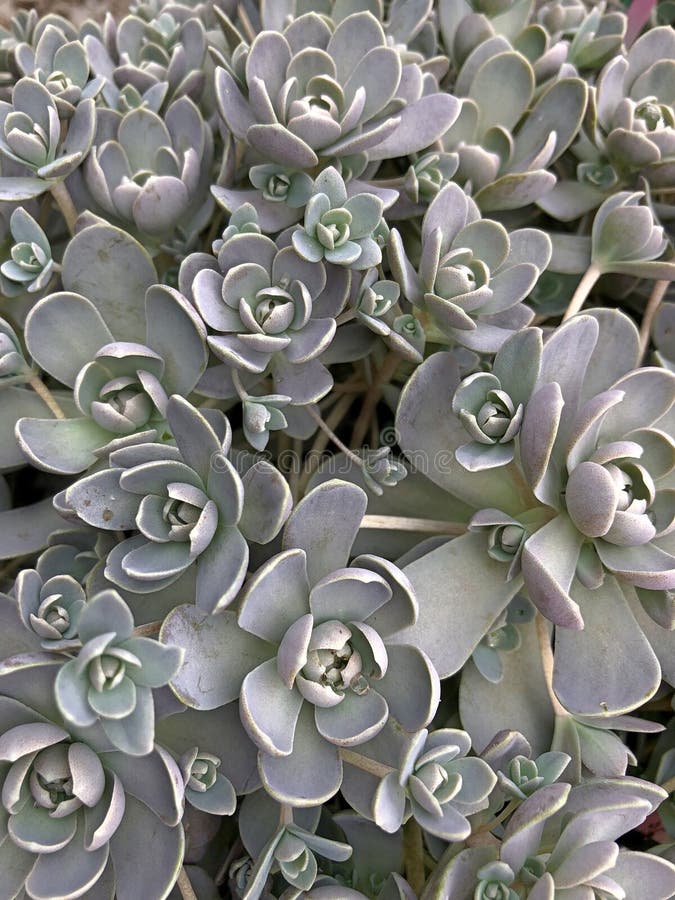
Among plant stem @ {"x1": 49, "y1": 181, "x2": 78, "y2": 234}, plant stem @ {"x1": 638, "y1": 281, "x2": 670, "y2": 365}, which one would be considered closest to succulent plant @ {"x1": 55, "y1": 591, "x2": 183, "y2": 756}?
plant stem @ {"x1": 49, "y1": 181, "x2": 78, "y2": 234}

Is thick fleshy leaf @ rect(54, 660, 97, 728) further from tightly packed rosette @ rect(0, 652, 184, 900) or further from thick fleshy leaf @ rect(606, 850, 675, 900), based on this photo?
thick fleshy leaf @ rect(606, 850, 675, 900)

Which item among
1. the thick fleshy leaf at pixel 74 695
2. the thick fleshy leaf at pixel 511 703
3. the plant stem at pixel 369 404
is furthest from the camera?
the plant stem at pixel 369 404

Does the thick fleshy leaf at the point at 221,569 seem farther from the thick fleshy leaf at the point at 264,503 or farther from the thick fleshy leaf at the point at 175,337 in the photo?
the thick fleshy leaf at the point at 175,337

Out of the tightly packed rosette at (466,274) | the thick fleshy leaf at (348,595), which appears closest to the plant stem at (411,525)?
the thick fleshy leaf at (348,595)

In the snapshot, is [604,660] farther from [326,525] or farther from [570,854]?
[326,525]

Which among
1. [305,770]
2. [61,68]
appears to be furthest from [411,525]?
[61,68]

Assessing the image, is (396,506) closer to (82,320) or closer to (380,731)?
(380,731)
